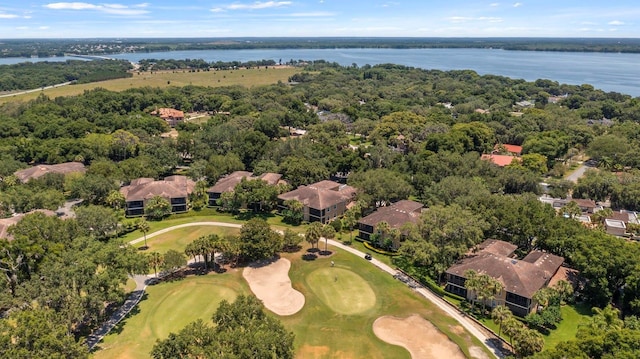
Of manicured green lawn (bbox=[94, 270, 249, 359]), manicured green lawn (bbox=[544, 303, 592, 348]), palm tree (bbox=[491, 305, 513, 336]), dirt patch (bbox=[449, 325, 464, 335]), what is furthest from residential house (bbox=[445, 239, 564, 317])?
manicured green lawn (bbox=[94, 270, 249, 359])

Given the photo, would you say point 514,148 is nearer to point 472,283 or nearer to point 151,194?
point 472,283

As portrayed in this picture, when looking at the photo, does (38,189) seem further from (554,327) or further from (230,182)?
(554,327)

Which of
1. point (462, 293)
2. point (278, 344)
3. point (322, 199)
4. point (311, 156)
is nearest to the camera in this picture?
point (278, 344)

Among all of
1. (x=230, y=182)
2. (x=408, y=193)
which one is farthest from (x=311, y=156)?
(x=408, y=193)

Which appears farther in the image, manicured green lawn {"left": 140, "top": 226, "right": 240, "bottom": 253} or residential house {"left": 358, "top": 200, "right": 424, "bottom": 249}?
residential house {"left": 358, "top": 200, "right": 424, "bottom": 249}

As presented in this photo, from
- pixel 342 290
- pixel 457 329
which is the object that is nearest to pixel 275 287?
pixel 342 290

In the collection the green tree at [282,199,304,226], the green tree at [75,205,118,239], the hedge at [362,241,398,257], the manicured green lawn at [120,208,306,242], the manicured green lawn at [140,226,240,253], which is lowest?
the hedge at [362,241,398,257]

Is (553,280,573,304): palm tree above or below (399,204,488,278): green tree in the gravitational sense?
below

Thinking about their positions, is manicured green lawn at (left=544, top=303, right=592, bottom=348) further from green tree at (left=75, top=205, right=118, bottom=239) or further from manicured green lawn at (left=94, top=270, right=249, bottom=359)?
green tree at (left=75, top=205, right=118, bottom=239)
